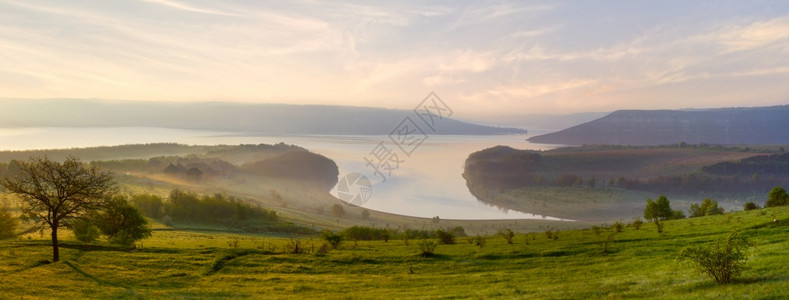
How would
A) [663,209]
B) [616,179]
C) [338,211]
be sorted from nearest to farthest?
[663,209] < [338,211] < [616,179]

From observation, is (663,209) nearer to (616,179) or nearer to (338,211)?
(338,211)

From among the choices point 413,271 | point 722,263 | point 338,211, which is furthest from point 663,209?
point 338,211

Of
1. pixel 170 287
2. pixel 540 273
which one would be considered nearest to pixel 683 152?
pixel 540 273

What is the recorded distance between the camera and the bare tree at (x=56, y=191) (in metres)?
22.7

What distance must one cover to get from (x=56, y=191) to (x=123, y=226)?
5.53 metres

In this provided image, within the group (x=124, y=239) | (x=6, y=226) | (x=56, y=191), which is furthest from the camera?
(x=6, y=226)

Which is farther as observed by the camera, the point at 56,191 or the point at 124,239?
the point at 124,239

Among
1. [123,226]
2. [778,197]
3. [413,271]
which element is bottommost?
[413,271]

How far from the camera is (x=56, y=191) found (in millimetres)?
24156

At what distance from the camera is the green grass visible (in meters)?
14.3

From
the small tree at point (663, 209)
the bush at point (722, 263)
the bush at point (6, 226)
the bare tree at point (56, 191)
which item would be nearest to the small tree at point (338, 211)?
the small tree at point (663, 209)

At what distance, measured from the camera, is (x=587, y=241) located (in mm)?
25062

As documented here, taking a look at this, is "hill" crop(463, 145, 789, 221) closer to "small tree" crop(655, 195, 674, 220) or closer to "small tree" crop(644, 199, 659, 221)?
"small tree" crop(644, 199, 659, 221)

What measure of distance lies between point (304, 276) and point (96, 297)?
8.34 meters
